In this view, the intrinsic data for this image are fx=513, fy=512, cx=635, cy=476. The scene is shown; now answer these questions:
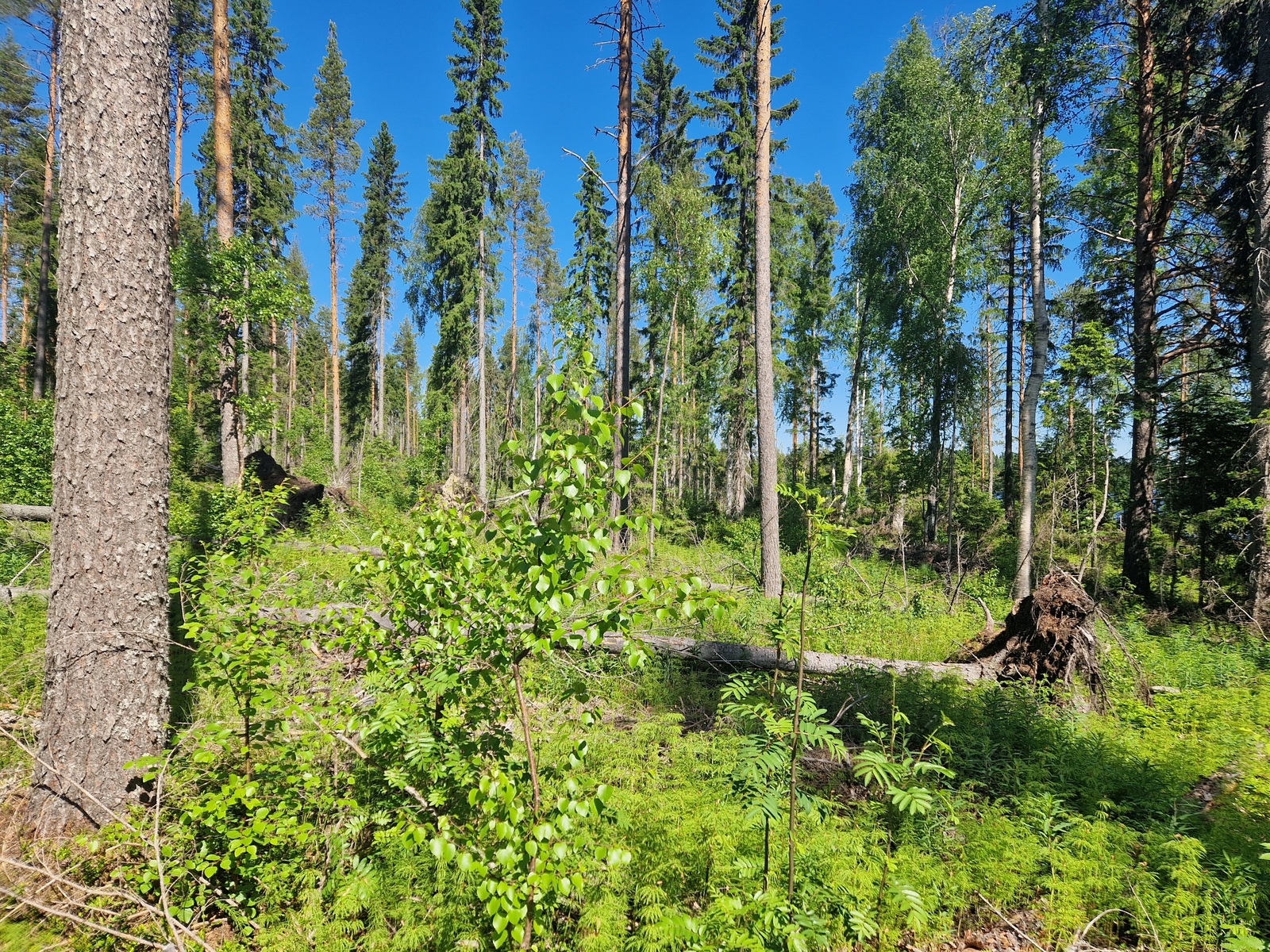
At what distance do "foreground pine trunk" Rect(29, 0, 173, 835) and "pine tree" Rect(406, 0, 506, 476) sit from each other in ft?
52.9

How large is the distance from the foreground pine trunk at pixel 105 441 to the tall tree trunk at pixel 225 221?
7.84 m

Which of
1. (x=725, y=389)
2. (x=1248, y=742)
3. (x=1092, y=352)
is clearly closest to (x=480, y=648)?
(x=1248, y=742)

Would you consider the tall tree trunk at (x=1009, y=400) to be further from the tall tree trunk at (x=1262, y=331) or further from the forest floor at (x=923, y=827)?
the forest floor at (x=923, y=827)

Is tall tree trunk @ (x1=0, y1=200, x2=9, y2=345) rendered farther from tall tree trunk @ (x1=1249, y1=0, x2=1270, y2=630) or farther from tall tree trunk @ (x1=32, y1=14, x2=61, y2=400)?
tall tree trunk @ (x1=1249, y1=0, x2=1270, y2=630)

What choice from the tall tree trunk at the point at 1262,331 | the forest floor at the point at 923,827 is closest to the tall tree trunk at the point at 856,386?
the tall tree trunk at the point at 1262,331

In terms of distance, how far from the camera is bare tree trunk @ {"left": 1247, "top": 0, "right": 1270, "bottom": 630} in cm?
682

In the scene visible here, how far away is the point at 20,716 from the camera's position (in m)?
3.47

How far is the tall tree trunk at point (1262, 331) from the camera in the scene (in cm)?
682

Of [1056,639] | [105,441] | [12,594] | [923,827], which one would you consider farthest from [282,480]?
[1056,639]

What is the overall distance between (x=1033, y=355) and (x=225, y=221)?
52.8 ft

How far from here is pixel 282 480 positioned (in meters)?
12.0

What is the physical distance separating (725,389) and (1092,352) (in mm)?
10064

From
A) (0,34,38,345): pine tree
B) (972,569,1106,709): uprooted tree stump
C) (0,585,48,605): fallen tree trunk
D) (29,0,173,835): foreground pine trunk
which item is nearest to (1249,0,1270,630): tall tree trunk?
(972,569,1106,709): uprooted tree stump

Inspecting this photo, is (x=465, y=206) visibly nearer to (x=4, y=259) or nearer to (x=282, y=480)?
(x=282, y=480)
